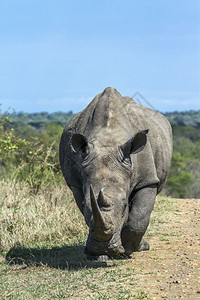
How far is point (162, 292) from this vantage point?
558 centimetres

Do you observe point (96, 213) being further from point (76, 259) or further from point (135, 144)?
point (76, 259)

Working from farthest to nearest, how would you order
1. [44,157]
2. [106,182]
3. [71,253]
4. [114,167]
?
[44,157]
[71,253]
[114,167]
[106,182]

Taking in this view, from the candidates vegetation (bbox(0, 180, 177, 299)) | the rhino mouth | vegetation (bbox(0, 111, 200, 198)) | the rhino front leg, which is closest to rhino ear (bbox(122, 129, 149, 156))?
the rhino front leg

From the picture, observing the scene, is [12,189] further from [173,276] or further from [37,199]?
[173,276]

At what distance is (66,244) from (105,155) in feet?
9.10

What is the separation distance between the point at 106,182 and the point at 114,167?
24 centimetres

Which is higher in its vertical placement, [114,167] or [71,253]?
[114,167]

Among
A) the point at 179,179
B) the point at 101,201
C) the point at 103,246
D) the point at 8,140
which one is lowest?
the point at 179,179

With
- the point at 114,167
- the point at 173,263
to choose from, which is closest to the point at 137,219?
→ the point at 173,263

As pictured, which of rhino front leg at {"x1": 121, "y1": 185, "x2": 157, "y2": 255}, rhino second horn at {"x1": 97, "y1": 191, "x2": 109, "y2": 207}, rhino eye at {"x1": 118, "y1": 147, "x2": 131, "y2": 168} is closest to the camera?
rhino second horn at {"x1": 97, "y1": 191, "x2": 109, "y2": 207}

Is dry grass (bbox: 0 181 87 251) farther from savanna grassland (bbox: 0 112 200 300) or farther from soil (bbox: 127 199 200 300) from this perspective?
soil (bbox: 127 199 200 300)

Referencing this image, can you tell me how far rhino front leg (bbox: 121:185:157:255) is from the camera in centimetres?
658

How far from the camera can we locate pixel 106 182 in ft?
19.4

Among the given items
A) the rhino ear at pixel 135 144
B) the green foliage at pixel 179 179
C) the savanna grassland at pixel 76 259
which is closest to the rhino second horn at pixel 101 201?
the rhino ear at pixel 135 144
